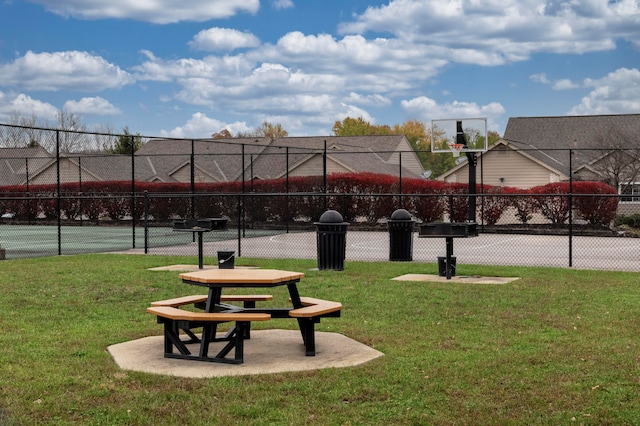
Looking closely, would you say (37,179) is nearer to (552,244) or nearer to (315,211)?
(315,211)

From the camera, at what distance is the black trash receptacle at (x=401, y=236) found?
18.2m

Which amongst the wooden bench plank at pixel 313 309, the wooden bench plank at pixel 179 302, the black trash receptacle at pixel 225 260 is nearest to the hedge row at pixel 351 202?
the black trash receptacle at pixel 225 260

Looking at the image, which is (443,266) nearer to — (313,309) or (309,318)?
(313,309)

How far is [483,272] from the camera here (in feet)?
52.3

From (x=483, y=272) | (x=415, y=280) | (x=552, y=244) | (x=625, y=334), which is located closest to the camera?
(x=625, y=334)

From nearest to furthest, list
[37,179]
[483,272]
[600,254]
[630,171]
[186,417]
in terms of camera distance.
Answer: [186,417]
[483,272]
[600,254]
[630,171]
[37,179]

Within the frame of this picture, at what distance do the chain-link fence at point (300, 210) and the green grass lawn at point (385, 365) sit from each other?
653cm

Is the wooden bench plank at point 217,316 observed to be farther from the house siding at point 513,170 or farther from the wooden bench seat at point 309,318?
the house siding at point 513,170

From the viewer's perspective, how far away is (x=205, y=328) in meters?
8.23

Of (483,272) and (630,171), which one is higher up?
(630,171)

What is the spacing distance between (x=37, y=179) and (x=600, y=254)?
36.1 meters

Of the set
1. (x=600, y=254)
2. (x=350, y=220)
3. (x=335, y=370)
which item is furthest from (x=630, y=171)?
(x=335, y=370)

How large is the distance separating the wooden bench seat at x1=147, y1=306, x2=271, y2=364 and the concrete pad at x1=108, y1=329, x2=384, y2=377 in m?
0.08

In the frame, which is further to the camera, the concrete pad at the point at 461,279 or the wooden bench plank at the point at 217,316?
the concrete pad at the point at 461,279
